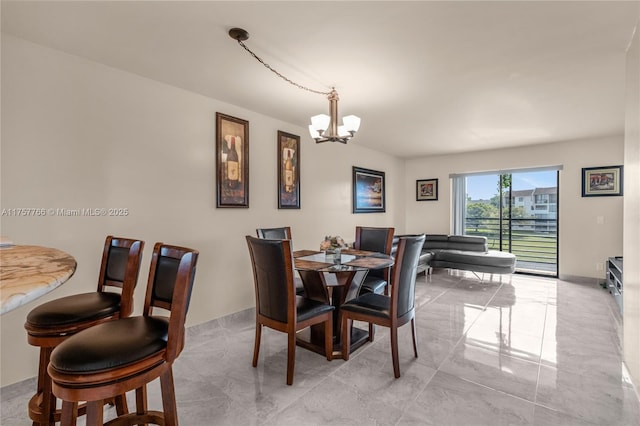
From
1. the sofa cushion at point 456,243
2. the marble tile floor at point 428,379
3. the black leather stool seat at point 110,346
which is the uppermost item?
the black leather stool seat at point 110,346

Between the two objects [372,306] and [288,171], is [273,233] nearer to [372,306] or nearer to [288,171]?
[288,171]

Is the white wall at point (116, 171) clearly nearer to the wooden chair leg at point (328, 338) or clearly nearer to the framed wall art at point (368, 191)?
the wooden chair leg at point (328, 338)

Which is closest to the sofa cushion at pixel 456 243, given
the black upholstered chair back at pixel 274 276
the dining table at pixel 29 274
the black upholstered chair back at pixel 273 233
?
the black upholstered chair back at pixel 273 233

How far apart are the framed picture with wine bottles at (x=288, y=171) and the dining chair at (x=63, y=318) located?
235 centimetres

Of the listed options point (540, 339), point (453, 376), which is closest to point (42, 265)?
point (453, 376)

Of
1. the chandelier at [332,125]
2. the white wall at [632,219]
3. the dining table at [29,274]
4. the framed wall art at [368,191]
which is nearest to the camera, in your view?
the dining table at [29,274]

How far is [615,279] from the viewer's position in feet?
13.0

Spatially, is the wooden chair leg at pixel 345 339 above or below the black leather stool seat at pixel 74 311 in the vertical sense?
below

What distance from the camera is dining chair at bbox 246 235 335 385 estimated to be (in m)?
2.12

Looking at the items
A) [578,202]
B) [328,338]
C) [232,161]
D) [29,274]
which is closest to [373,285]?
[328,338]

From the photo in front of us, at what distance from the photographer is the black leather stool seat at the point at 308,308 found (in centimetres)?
222

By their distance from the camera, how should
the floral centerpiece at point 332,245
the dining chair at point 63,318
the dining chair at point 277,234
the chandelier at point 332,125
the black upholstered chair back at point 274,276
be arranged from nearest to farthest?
the dining chair at point 63,318 < the black upholstered chair back at point 274,276 < the chandelier at point 332,125 < the floral centerpiece at point 332,245 < the dining chair at point 277,234

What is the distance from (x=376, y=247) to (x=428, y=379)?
1.63 meters

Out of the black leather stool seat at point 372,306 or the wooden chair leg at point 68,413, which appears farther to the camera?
the black leather stool seat at point 372,306
